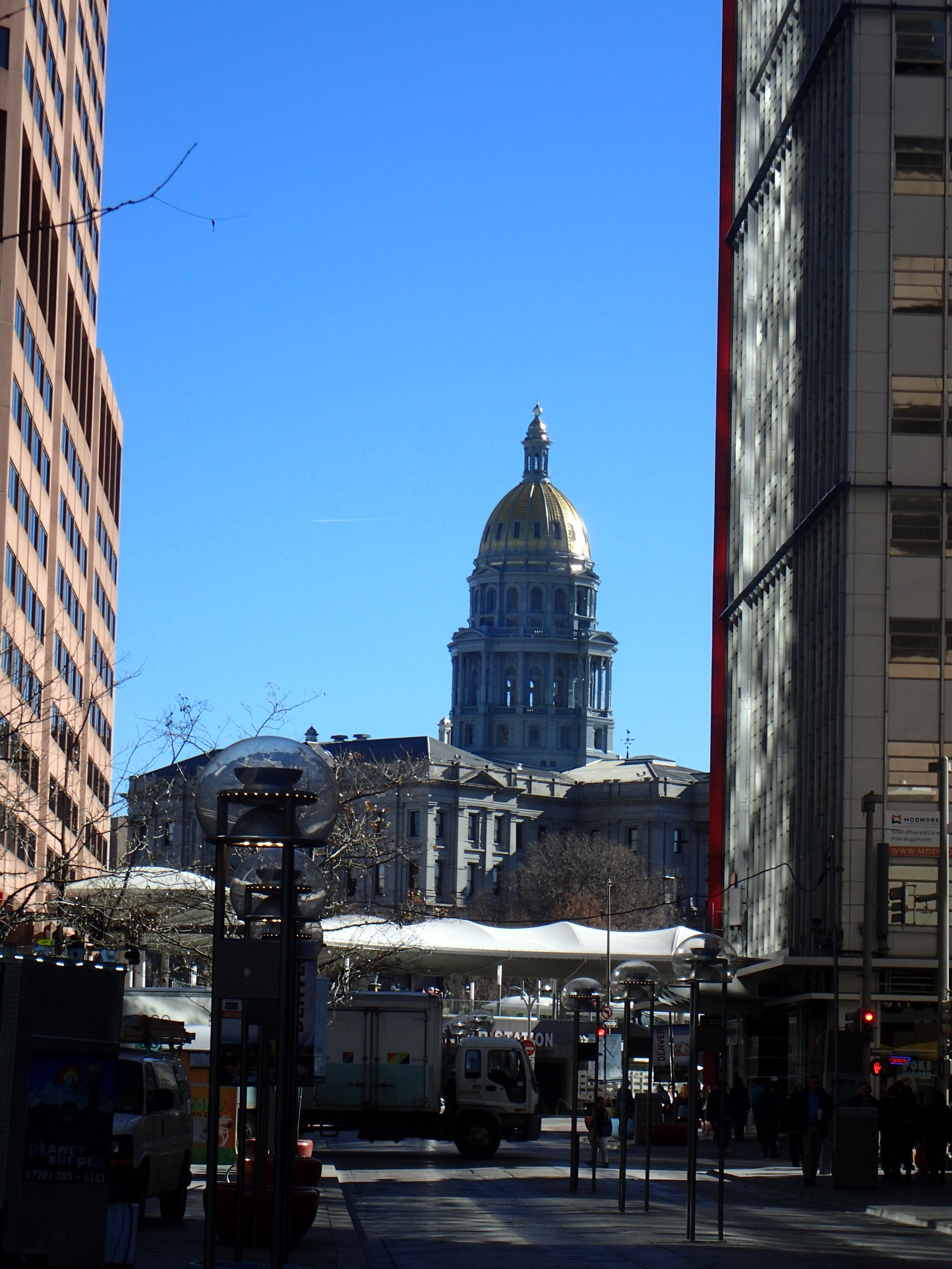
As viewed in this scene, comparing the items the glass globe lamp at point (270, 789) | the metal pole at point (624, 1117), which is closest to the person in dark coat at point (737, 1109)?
the metal pole at point (624, 1117)

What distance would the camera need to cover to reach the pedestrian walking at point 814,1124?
1320 inches

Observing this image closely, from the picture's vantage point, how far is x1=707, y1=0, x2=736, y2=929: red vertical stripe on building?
7456 cm

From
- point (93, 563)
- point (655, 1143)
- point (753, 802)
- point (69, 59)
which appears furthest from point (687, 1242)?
point (93, 563)

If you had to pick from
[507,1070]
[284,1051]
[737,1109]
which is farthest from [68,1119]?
[737,1109]

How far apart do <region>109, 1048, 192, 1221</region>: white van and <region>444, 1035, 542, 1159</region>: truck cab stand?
61.6 feet

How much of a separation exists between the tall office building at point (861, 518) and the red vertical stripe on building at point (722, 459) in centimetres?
1094

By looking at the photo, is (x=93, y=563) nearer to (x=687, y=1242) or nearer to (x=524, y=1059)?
(x=524, y=1059)

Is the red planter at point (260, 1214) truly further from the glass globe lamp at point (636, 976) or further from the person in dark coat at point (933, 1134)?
the person in dark coat at point (933, 1134)

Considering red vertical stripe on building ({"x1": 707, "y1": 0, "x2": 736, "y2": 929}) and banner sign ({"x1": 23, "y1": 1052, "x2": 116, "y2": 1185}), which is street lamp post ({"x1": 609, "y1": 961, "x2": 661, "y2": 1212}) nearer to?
banner sign ({"x1": 23, "y1": 1052, "x2": 116, "y2": 1185})

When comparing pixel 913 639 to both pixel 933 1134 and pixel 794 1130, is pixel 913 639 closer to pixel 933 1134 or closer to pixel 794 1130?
pixel 794 1130

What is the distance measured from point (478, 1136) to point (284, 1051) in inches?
1180

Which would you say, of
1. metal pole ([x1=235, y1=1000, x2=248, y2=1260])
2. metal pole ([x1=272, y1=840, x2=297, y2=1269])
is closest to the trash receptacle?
metal pole ([x1=235, y1=1000, x2=248, y2=1260])

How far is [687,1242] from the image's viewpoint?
871 inches

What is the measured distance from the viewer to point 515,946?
64750 millimetres
